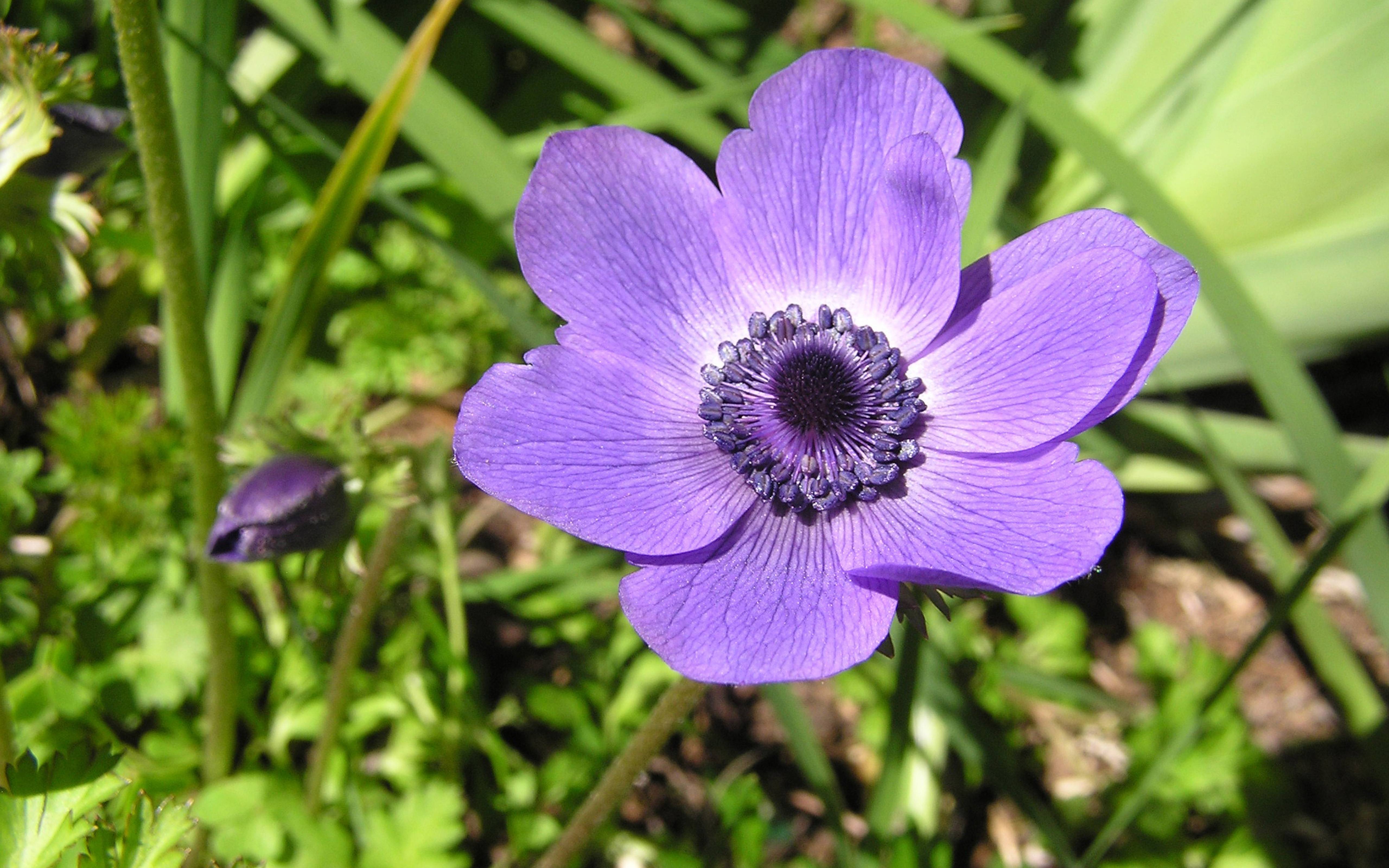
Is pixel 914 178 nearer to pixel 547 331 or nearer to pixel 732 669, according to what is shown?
pixel 732 669

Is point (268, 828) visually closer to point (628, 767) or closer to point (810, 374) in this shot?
point (628, 767)

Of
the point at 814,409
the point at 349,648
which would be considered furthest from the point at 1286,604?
the point at 349,648

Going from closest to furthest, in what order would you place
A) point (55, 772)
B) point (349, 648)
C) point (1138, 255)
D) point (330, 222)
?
point (1138, 255) < point (55, 772) < point (349, 648) < point (330, 222)

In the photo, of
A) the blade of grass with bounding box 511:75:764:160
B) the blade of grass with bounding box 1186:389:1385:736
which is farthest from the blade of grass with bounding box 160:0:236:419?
the blade of grass with bounding box 1186:389:1385:736

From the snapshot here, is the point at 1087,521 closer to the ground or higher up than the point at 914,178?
closer to the ground

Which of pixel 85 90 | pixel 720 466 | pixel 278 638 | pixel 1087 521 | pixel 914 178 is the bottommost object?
pixel 278 638

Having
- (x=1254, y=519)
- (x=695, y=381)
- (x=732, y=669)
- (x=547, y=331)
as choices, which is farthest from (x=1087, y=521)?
(x=1254, y=519)

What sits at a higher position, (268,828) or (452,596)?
(452,596)
